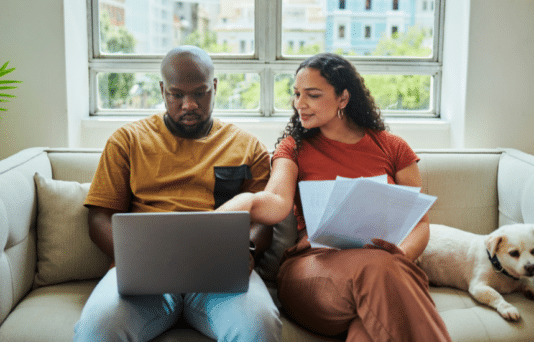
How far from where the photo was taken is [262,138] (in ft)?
7.89

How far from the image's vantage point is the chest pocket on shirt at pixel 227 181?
161 cm

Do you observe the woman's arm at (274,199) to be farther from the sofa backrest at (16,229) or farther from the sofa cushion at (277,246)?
the sofa backrest at (16,229)

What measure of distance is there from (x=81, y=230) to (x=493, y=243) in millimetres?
1391

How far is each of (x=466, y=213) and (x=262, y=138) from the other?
1.02 meters

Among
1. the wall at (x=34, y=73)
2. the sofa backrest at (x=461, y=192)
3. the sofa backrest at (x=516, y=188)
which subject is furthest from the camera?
the wall at (x=34, y=73)

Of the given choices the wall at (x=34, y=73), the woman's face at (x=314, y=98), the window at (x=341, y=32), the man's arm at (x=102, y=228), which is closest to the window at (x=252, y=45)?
the window at (x=341, y=32)

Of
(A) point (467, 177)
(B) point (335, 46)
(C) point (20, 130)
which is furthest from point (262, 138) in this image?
(C) point (20, 130)

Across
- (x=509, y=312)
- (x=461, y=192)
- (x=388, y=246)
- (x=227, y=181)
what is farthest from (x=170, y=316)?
(x=461, y=192)

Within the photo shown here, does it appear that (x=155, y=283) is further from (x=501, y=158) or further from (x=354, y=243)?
(x=501, y=158)

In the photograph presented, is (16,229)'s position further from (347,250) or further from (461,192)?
(461,192)

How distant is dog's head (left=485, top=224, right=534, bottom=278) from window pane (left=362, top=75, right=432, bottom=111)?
3.94ft

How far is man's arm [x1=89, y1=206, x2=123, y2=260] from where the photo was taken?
1502mm

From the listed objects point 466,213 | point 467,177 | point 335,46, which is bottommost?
point 466,213

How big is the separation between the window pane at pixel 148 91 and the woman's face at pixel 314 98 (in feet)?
3.36
